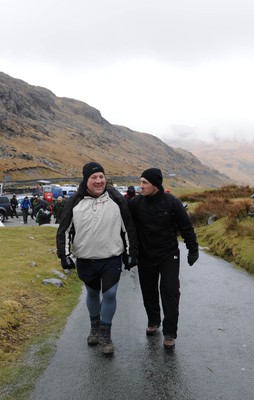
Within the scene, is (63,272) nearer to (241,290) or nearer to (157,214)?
(241,290)

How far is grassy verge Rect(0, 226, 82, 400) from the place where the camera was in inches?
201

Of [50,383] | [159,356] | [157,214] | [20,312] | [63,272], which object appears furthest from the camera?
[63,272]

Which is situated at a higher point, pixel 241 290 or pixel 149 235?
pixel 149 235

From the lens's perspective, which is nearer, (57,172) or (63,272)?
(63,272)

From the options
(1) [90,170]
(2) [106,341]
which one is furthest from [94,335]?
(1) [90,170]

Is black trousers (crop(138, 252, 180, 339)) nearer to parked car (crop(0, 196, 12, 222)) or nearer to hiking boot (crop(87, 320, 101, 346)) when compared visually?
hiking boot (crop(87, 320, 101, 346))

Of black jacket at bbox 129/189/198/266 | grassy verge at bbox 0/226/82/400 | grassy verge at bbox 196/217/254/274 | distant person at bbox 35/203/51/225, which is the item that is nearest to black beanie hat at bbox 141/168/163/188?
black jacket at bbox 129/189/198/266

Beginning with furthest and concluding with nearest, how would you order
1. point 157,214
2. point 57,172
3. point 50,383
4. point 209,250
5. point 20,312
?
point 57,172 → point 209,250 → point 20,312 → point 157,214 → point 50,383

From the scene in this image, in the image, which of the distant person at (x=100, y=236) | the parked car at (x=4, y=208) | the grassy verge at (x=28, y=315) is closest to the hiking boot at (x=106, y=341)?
the distant person at (x=100, y=236)

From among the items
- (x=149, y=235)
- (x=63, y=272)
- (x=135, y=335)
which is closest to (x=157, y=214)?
(x=149, y=235)

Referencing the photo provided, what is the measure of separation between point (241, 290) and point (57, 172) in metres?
118

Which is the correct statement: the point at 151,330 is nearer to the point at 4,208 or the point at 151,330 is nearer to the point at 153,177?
the point at 153,177

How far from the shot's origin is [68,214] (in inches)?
233

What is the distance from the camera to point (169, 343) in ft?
19.4
